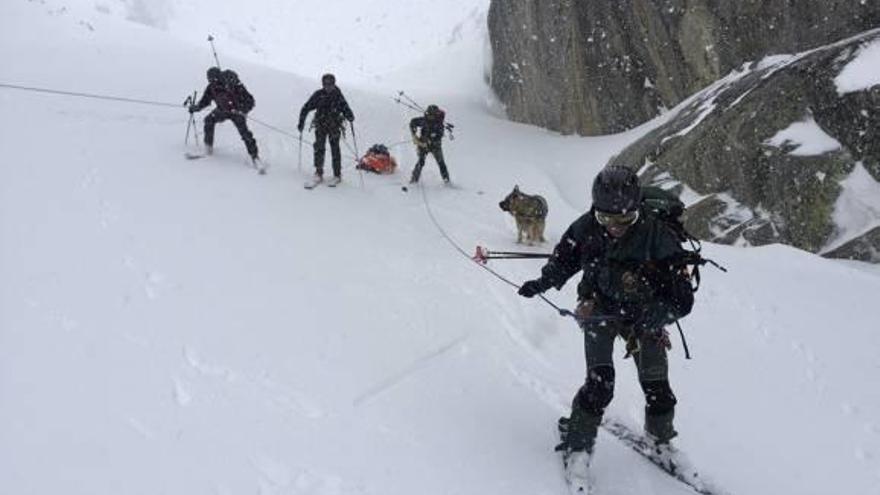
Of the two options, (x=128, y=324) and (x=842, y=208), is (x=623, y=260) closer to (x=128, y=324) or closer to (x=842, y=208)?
(x=128, y=324)

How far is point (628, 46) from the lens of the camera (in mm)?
18469

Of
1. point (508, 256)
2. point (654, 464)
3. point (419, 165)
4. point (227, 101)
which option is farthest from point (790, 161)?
point (227, 101)

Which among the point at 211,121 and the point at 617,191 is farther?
the point at 211,121

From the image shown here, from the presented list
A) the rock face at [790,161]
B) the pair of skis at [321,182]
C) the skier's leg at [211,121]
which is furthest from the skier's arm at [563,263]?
the skier's leg at [211,121]

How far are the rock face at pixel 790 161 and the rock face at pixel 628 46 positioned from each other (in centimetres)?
73

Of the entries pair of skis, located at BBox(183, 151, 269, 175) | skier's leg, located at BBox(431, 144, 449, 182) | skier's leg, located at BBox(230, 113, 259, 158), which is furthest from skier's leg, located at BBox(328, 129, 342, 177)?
skier's leg, located at BBox(431, 144, 449, 182)

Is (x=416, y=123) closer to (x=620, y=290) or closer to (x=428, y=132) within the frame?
(x=428, y=132)

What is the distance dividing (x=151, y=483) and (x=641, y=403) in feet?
14.1

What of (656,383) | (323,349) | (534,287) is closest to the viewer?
(656,383)

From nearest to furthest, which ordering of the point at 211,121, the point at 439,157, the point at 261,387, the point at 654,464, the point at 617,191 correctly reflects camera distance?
1. the point at 617,191
2. the point at 654,464
3. the point at 261,387
4. the point at 211,121
5. the point at 439,157

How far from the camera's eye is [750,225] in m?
→ 11.9

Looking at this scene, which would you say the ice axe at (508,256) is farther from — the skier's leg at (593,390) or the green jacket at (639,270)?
the skier's leg at (593,390)

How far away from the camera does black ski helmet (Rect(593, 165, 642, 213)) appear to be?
4.50 metres

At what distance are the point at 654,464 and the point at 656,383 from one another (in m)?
0.76
